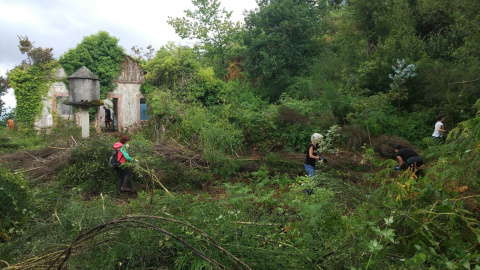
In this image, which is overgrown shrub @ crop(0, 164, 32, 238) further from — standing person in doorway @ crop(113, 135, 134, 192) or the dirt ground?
the dirt ground

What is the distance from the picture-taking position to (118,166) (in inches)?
341

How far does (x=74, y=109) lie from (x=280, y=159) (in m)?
14.0

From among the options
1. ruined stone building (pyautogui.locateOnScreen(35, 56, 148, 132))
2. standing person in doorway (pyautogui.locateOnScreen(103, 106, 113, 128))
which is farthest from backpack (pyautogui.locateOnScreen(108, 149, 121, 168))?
standing person in doorway (pyautogui.locateOnScreen(103, 106, 113, 128))

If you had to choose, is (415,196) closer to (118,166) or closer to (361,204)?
(361,204)

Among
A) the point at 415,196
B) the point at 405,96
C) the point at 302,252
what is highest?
the point at 405,96

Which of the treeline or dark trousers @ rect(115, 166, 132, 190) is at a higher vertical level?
the treeline

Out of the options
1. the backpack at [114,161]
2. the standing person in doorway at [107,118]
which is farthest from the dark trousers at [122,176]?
the standing person in doorway at [107,118]

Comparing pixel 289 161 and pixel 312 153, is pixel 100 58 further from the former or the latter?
pixel 312 153

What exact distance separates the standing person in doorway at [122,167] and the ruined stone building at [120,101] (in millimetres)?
11317

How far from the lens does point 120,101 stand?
2100cm

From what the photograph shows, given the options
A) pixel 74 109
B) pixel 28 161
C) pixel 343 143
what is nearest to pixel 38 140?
pixel 74 109

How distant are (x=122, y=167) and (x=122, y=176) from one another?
0.44 meters

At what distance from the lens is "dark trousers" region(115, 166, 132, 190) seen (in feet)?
28.7

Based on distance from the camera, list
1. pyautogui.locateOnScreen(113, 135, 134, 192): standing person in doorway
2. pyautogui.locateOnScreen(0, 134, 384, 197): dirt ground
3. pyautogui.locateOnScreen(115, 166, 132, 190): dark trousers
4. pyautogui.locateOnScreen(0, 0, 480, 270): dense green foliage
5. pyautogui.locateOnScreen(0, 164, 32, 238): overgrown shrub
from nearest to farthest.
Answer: pyautogui.locateOnScreen(0, 0, 480, 270): dense green foliage < pyautogui.locateOnScreen(0, 164, 32, 238): overgrown shrub < pyautogui.locateOnScreen(113, 135, 134, 192): standing person in doorway < pyautogui.locateOnScreen(115, 166, 132, 190): dark trousers < pyautogui.locateOnScreen(0, 134, 384, 197): dirt ground
